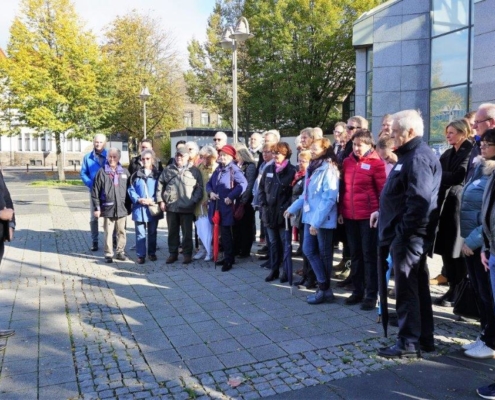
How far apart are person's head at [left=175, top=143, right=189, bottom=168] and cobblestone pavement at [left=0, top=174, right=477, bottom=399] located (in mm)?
1688

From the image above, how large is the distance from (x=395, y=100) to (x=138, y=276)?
12.9 metres

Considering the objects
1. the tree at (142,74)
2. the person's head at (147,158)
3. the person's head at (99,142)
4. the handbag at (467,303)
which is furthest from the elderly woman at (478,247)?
the tree at (142,74)

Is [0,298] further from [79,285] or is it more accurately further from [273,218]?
[273,218]

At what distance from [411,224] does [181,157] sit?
479 centimetres

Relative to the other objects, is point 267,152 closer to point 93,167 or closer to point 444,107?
point 93,167

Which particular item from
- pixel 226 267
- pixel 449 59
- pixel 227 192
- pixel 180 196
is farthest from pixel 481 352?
pixel 449 59

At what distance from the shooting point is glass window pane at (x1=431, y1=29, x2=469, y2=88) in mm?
14789

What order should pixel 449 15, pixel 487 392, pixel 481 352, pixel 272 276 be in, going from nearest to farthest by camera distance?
1. pixel 487 392
2. pixel 481 352
3. pixel 272 276
4. pixel 449 15

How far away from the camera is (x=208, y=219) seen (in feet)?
26.8

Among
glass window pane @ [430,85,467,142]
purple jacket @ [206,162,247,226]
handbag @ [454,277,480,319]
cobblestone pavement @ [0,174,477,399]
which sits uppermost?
glass window pane @ [430,85,467,142]

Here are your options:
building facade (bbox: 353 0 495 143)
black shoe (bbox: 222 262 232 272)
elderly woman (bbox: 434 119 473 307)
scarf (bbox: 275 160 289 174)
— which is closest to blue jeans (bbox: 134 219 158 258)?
black shoe (bbox: 222 262 232 272)

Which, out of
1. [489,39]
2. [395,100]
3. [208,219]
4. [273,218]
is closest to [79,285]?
[208,219]

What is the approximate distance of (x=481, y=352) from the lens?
13.9 feet

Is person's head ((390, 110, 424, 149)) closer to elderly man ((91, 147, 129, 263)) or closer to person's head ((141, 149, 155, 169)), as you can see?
person's head ((141, 149, 155, 169))
